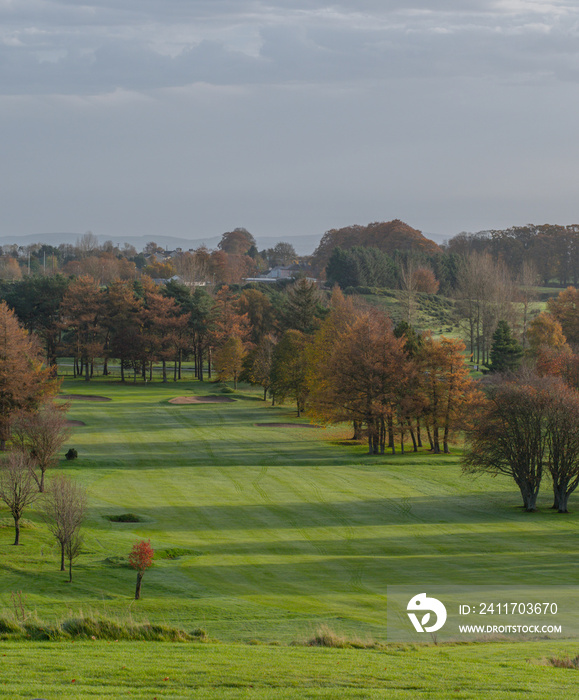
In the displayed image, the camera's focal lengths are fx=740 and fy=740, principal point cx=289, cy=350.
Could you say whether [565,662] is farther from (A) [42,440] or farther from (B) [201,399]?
(B) [201,399]

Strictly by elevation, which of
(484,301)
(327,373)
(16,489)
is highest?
(484,301)

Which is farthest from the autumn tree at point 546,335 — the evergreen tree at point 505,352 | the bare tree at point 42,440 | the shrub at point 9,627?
the shrub at point 9,627

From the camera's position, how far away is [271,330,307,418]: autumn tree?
237ft

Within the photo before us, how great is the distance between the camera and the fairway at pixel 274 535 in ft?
68.7

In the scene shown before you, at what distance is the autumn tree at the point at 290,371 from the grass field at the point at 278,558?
1409cm

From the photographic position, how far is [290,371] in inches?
2849

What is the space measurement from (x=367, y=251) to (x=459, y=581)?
132075 mm

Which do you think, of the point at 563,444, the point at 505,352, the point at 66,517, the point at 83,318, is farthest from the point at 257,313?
the point at 66,517

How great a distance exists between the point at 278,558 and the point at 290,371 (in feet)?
148

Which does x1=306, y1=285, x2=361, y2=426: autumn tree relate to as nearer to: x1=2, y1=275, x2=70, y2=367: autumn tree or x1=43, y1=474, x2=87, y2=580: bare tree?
x1=43, y1=474, x2=87, y2=580: bare tree

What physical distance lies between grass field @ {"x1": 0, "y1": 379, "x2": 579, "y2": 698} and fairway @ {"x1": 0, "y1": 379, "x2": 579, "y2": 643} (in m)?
0.11

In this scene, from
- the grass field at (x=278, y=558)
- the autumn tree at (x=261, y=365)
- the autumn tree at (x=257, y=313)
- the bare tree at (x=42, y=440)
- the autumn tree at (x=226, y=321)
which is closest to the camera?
the grass field at (x=278, y=558)

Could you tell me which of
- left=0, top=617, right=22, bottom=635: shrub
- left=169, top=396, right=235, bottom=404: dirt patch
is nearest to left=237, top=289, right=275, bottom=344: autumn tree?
left=169, top=396, right=235, bottom=404: dirt patch

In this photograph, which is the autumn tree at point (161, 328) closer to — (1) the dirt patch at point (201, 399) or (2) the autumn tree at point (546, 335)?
(1) the dirt patch at point (201, 399)
